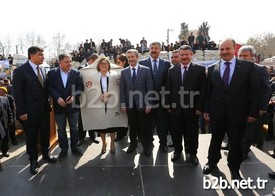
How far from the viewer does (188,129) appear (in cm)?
425

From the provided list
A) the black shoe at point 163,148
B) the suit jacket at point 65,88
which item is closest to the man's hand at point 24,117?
the suit jacket at point 65,88

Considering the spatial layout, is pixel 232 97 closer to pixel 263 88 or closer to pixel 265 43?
pixel 263 88

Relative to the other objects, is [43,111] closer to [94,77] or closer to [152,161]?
[94,77]

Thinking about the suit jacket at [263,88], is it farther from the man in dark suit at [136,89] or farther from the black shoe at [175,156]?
the man in dark suit at [136,89]

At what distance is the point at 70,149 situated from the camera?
514 cm

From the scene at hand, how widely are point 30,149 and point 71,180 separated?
3.12ft

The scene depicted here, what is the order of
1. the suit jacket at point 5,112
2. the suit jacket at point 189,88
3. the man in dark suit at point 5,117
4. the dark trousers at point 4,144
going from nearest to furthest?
the suit jacket at point 189,88
the suit jacket at point 5,112
the man in dark suit at point 5,117
the dark trousers at point 4,144

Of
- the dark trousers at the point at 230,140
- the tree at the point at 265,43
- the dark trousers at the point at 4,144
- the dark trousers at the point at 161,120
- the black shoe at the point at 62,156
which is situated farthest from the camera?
the tree at the point at 265,43

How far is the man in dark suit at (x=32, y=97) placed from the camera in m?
3.98

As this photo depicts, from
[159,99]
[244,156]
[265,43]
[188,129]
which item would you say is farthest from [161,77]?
[265,43]

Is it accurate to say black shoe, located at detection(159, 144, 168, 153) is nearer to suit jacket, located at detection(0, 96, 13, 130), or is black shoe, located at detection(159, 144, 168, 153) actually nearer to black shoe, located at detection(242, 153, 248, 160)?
black shoe, located at detection(242, 153, 248, 160)

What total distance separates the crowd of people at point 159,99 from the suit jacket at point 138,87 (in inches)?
0.7

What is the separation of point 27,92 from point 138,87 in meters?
1.79

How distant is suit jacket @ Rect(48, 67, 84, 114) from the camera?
14.4ft
